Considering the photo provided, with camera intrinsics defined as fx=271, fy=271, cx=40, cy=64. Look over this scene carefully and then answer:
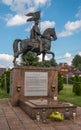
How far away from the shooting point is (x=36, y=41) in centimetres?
1372

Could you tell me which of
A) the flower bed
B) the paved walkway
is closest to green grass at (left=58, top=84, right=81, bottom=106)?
the flower bed

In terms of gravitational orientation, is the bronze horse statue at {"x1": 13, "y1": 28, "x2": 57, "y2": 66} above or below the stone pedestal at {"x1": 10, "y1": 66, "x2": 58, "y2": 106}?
above

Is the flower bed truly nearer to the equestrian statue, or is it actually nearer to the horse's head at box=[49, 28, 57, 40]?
the equestrian statue

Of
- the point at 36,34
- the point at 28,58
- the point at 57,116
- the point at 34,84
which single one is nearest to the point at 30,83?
Result: the point at 34,84

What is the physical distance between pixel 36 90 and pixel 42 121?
4.78m

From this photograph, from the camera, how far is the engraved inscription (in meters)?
13.0

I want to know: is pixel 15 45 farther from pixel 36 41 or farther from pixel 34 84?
pixel 34 84

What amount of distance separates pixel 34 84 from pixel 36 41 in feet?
7.38

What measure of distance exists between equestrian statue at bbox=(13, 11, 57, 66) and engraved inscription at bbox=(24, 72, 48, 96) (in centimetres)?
119

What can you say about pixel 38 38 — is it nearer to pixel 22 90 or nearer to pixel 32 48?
pixel 32 48

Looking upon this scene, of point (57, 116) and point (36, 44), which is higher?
point (36, 44)

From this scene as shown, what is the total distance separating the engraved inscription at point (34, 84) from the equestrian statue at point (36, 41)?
46.9 inches

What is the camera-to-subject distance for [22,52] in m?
14.0

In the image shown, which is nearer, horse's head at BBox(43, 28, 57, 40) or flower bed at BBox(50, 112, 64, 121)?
flower bed at BBox(50, 112, 64, 121)
